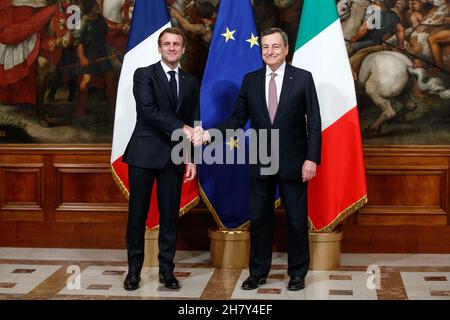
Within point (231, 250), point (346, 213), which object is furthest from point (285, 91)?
point (231, 250)

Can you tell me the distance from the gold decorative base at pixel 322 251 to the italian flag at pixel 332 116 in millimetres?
60

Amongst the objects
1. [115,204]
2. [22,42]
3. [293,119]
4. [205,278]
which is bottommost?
[205,278]

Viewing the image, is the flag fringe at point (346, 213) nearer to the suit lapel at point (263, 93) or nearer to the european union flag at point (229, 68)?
the european union flag at point (229, 68)

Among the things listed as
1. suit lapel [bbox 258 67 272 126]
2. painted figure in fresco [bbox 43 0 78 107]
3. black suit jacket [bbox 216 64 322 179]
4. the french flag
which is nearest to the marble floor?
black suit jacket [bbox 216 64 322 179]

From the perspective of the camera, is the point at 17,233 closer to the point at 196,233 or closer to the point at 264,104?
the point at 196,233

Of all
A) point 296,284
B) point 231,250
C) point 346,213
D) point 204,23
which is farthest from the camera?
point 204,23

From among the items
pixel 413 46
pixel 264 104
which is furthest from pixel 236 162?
pixel 413 46

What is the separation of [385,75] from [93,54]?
8.53 ft

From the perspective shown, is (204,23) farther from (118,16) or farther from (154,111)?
(154,111)

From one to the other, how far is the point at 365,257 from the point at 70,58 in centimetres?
316

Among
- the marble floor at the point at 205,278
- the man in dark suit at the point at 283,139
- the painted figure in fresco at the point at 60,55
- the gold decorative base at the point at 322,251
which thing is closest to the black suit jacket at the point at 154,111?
the man in dark suit at the point at 283,139

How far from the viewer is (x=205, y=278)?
6.11 m

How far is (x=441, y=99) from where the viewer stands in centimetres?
689

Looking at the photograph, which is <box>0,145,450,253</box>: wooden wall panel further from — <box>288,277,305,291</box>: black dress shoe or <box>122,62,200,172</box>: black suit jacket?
<box>122,62,200,172</box>: black suit jacket
